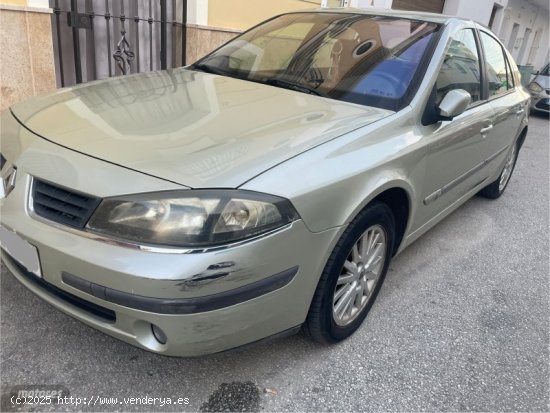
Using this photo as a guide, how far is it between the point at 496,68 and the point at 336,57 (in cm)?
169

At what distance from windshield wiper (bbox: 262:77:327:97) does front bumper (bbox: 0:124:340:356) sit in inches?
39.1

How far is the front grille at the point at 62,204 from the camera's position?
170 cm

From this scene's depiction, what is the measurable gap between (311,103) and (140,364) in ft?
4.86

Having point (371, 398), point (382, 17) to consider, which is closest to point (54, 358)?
point (371, 398)

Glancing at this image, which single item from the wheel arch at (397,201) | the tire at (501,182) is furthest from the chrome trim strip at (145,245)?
the tire at (501,182)

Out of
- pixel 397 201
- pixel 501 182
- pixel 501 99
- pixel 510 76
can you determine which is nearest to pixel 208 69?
pixel 397 201

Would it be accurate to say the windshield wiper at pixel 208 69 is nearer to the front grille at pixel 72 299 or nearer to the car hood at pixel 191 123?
the car hood at pixel 191 123

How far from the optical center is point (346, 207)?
1990mm

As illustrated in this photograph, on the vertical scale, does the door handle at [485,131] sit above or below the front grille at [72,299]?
above

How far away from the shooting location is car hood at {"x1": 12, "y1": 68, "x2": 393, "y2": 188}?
1.78m

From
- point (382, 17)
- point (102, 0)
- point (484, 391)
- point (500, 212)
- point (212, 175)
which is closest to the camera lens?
point (212, 175)

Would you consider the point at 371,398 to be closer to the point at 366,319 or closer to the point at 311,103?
the point at 366,319

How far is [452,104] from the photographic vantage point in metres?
2.51

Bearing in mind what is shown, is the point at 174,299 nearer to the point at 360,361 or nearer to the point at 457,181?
the point at 360,361
